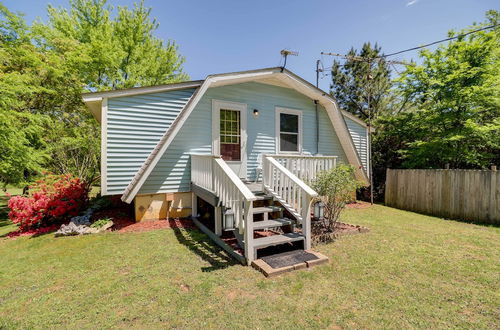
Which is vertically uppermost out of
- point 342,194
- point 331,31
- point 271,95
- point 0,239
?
point 331,31

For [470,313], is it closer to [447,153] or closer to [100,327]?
[100,327]

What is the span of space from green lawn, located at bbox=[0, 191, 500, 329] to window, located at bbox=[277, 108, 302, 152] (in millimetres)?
4285

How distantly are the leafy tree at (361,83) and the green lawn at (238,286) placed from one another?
642 inches

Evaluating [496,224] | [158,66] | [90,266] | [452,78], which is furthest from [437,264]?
[158,66]

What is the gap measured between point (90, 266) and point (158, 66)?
1649 cm

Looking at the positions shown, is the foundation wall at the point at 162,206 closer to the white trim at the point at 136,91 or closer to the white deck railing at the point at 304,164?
the white trim at the point at 136,91

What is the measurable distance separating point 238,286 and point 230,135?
516 cm

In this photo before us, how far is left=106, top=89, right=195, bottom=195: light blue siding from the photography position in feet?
18.9

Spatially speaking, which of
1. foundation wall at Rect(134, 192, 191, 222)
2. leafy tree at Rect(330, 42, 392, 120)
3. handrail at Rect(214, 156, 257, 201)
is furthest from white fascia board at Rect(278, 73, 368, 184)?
leafy tree at Rect(330, 42, 392, 120)

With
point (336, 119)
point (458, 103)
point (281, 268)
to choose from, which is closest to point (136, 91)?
point (281, 268)

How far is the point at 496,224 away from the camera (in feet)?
20.6

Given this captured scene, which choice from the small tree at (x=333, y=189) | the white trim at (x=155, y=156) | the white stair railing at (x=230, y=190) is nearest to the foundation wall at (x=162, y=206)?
the white trim at (x=155, y=156)

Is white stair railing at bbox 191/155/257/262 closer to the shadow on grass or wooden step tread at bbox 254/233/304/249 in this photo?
wooden step tread at bbox 254/233/304/249

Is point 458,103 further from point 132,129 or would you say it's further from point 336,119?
point 132,129
